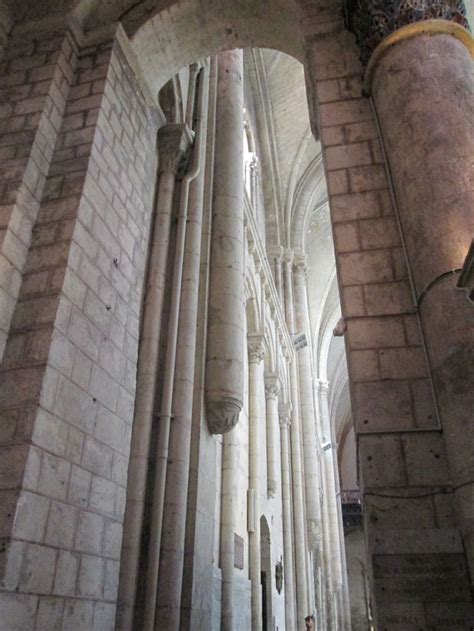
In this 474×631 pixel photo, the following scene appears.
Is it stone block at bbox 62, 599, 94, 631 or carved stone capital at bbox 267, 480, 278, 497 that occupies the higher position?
carved stone capital at bbox 267, 480, 278, 497

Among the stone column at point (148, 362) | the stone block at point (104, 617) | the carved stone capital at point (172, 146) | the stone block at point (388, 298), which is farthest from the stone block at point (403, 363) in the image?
the carved stone capital at point (172, 146)

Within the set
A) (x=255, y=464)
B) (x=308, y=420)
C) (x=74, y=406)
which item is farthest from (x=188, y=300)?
(x=308, y=420)

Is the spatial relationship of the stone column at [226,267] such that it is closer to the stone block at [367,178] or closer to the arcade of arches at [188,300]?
the arcade of arches at [188,300]

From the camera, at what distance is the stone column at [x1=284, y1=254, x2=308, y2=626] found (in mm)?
10625

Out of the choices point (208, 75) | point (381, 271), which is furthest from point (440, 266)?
point (208, 75)

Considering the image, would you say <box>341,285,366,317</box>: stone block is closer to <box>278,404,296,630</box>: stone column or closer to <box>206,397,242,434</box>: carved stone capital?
<box>206,397,242,434</box>: carved stone capital

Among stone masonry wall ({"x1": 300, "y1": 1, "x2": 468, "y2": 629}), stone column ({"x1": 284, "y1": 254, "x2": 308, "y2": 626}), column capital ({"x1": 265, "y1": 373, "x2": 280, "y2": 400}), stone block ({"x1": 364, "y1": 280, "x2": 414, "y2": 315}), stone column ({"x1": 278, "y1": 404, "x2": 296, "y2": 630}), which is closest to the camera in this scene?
stone masonry wall ({"x1": 300, "y1": 1, "x2": 468, "y2": 629})

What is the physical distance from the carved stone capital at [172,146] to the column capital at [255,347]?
4282mm

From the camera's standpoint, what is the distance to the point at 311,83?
186 inches

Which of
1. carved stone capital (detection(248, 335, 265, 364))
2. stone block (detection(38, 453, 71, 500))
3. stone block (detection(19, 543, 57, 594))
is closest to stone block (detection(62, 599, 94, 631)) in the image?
stone block (detection(19, 543, 57, 594))

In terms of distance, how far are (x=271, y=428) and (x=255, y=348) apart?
180 centimetres

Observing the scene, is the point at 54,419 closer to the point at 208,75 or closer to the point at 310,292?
the point at 208,75

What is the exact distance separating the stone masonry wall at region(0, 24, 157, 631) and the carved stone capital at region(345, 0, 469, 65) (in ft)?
7.30

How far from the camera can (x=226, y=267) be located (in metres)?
6.64
